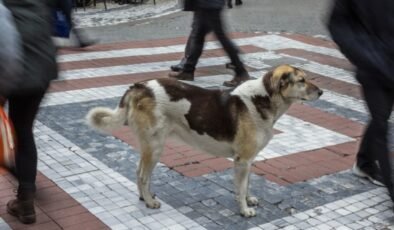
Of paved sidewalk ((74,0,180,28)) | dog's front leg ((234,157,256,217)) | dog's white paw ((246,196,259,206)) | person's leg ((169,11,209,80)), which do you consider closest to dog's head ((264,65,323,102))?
dog's front leg ((234,157,256,217))

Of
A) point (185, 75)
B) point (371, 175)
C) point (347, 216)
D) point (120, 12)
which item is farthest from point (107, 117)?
point (120, 12)

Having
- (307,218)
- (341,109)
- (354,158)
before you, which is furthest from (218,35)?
(307,218)

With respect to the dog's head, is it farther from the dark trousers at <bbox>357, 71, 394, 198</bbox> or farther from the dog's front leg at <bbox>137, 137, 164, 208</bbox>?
the dog's front leg at <bbox>137, 137, 164, 208</bbox>

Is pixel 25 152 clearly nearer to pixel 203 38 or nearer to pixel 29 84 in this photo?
pixel 29 84

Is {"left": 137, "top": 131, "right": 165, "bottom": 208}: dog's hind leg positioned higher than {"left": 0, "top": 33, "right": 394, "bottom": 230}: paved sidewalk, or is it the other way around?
{"left": 137, "top": 131, "right": 165, "bottom": 208}: dog's hind leg

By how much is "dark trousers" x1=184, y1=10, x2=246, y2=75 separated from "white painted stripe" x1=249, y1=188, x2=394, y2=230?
2.92 metres

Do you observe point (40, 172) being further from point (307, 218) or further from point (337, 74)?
point (337, 74)

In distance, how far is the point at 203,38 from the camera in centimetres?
766

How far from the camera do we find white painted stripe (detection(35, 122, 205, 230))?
161 inches

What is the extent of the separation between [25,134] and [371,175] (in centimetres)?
278

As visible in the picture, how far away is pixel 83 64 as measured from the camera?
28.4 feet

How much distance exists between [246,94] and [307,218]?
0.98 meters

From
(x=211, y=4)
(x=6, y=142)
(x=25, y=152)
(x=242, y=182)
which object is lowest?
(x=242, y=182)

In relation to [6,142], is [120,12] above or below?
below
